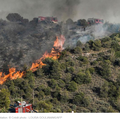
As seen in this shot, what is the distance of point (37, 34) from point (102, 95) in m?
36.1

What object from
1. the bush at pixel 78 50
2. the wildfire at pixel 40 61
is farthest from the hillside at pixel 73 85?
the wildfire at pixel 40 61

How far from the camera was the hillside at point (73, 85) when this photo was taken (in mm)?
32719

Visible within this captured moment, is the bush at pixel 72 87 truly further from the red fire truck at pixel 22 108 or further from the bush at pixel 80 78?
the red fire truck at pixel 22 108

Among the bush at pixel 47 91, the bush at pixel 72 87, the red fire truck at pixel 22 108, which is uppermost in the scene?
the bush at pixel 72 87

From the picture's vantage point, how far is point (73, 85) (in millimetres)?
37625

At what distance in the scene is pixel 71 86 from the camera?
37.5m

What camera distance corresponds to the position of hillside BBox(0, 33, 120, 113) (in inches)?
1288

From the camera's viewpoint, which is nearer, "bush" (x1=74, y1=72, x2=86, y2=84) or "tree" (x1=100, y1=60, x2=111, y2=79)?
"bush" (x1=74, y1=72, x2=86, y2=84)

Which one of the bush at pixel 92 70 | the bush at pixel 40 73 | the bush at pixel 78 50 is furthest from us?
the bush at pixel 78 50

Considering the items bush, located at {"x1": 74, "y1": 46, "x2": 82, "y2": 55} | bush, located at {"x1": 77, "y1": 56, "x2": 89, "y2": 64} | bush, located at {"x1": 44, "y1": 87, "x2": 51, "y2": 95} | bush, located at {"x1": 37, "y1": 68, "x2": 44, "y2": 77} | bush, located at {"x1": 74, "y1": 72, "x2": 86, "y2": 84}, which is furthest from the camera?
bush, located at {"x1": 74, "y1": 46, "x2": 82, "y2": 55}

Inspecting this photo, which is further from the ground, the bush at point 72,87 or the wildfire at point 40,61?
the wildfire at point 40,61

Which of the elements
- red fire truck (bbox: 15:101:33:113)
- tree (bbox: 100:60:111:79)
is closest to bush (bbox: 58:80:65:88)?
tree (bbox: 100:60:111:79)


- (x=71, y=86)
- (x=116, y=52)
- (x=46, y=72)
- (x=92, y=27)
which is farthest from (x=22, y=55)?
(x=92, y=27)

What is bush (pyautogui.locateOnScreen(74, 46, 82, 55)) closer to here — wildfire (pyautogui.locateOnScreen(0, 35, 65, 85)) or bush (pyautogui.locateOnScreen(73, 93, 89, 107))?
wildfire (pyautogui.locateOnScreen(0, 35, 65, 85))
